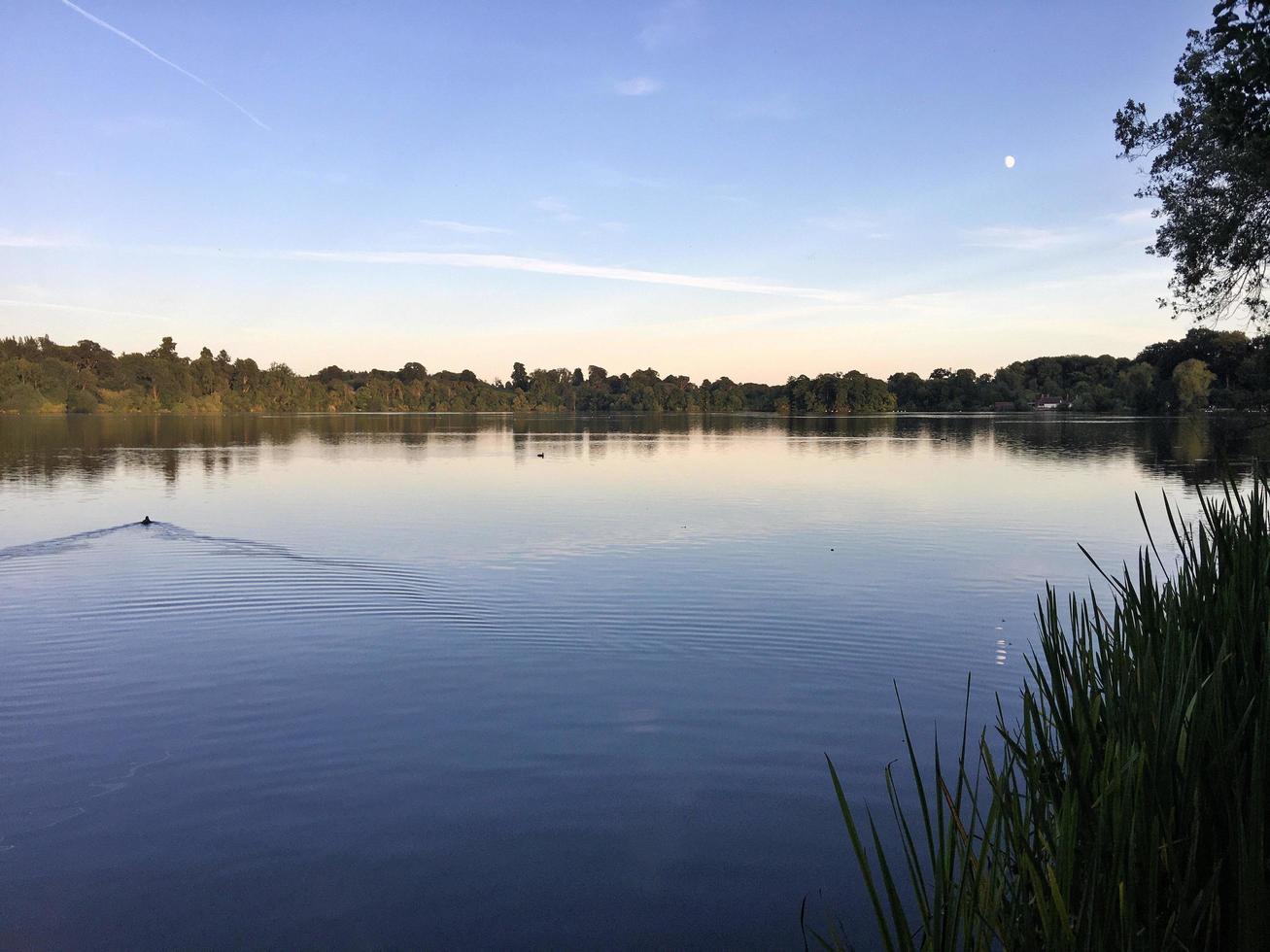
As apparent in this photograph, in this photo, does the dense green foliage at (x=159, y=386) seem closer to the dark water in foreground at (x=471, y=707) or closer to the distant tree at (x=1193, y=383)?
the distant tree at (x=1193, y=383)

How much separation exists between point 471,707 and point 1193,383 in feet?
391

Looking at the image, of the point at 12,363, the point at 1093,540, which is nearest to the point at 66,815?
the point at 1093,540

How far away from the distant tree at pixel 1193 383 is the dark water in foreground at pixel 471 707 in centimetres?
9851

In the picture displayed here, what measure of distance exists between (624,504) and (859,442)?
38.6 metres

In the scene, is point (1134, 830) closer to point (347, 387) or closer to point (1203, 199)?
point (1203, 199)

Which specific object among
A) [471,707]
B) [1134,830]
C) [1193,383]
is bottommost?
[471,707]

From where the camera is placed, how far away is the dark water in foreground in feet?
19.8

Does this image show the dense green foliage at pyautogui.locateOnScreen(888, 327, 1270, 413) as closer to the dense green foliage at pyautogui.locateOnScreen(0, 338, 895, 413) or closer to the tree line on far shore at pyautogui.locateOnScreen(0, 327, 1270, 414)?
the tree line on far shore at pyautogui.locateOnScreen(0, 327, 1270, 414)

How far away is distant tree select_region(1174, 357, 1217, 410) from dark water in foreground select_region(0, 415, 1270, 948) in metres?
98.5

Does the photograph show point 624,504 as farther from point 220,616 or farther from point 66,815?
point 66,815

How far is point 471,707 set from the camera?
9.45m

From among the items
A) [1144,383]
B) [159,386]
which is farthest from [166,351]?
[1144,383]

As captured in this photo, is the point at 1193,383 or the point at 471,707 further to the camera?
the point at 1193,383

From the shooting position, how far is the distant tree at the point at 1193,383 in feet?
353
